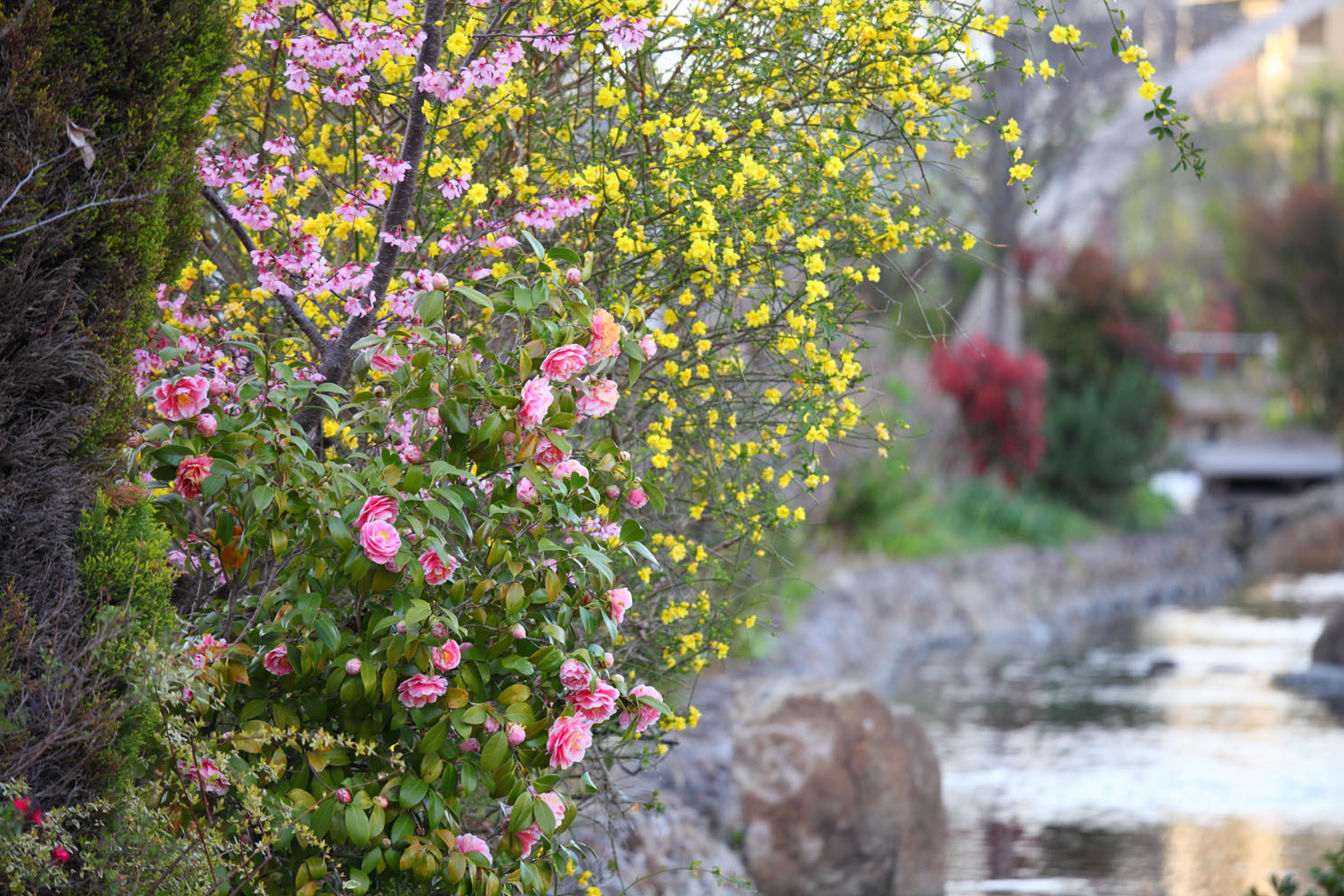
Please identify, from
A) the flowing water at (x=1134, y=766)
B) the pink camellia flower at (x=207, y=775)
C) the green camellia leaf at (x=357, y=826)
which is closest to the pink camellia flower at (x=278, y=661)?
the pink camellia flower at (x=207, y=775)

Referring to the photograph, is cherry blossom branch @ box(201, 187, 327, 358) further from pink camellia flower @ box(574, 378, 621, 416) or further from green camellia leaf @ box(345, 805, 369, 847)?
green camellia leaf @ box(345, 805, 369, 847)

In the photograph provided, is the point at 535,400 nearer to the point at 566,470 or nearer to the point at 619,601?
the point at 566,470

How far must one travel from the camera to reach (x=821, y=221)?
13.3ft

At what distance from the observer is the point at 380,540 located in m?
2.65

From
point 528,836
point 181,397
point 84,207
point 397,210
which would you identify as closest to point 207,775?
point 528,836

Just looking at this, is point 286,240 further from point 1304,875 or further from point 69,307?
point 1304,875

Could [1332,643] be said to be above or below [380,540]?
below

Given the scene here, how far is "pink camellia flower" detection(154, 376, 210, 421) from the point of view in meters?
2.87

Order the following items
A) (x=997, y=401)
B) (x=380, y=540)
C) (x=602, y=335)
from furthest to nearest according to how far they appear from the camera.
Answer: (x=997, y=401) → (x=602, y=335) → (x=380, y=540)

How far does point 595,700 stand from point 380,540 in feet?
1.78

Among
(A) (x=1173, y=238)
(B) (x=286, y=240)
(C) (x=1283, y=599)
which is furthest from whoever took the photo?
(A) (x=1173, y=238)

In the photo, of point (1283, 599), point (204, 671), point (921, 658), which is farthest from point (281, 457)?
point (1283, 599)

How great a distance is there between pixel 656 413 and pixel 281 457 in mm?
1437

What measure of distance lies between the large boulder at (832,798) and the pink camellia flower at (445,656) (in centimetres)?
331
